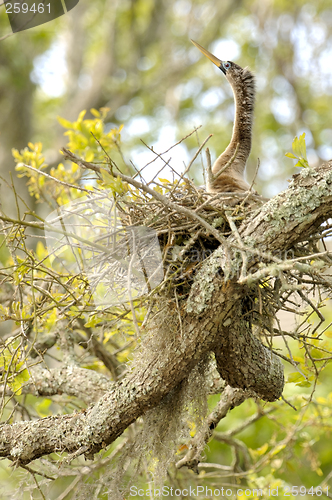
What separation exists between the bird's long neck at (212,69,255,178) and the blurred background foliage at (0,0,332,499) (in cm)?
394

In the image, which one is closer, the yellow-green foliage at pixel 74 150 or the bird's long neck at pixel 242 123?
the bird's long neck at pixel 242 123

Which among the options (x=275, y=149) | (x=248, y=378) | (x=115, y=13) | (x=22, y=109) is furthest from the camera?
(x=275, y=149)

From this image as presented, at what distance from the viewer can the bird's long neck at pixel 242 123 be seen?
2422 millimetres

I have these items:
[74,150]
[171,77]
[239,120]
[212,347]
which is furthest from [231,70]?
[171,77]

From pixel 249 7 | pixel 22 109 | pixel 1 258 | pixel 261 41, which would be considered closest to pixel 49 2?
pixel 1 258

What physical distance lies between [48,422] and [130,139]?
953 cm

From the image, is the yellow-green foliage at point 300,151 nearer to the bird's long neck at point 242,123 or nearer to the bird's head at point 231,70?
the bird's long neck at point 242,123

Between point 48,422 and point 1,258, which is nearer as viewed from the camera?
point 48,422

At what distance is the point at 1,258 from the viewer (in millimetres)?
3309

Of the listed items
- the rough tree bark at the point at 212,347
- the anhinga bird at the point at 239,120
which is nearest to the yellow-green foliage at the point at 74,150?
the anhinga bird at the point at 239,120

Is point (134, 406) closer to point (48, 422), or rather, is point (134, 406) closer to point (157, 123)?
point (48, 422)

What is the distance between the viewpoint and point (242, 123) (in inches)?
99.7

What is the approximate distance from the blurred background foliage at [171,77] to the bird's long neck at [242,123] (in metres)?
3.94

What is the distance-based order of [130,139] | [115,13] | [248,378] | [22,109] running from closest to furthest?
[248,378], [22,109], [115,13], [130,139]
